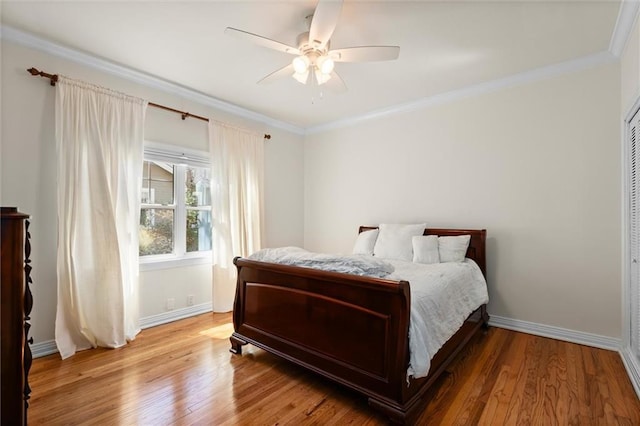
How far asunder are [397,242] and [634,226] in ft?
6.19

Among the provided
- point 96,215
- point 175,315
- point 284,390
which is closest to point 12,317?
point 284,390

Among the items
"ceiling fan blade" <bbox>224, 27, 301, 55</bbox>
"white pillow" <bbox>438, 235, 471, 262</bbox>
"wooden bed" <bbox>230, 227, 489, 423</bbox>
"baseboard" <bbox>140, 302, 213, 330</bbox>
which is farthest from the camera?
"baseboard" <bbox>140, 302, 213, 330</bbox>

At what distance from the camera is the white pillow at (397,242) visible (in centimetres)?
331

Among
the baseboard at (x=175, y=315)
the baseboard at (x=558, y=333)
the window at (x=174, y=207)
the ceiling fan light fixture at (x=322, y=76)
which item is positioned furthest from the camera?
the window at (x=174, y=207)

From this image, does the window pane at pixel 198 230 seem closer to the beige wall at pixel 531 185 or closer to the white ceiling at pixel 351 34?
the white ceiling at pixel 351 34

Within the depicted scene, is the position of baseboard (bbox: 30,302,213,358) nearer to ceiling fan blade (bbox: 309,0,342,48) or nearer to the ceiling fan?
the ceiling fan

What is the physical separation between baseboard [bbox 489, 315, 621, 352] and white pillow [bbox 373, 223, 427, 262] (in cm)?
114

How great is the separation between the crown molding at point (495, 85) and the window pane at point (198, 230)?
7.80 feet

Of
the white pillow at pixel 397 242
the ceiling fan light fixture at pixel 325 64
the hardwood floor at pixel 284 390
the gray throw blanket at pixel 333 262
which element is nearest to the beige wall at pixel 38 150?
the hardwood floor at pixel 284 390

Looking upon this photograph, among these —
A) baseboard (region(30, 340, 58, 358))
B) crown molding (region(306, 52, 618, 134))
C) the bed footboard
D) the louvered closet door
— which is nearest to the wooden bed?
the bed footboard

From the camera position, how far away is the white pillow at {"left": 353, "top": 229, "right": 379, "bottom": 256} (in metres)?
3.69

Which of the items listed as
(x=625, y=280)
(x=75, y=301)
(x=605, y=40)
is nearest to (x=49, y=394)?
(x=75, y=301)

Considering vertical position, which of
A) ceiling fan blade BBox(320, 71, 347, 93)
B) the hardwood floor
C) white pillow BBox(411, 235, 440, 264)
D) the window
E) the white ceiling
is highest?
the white ceiling

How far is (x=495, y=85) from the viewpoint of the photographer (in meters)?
3.18
